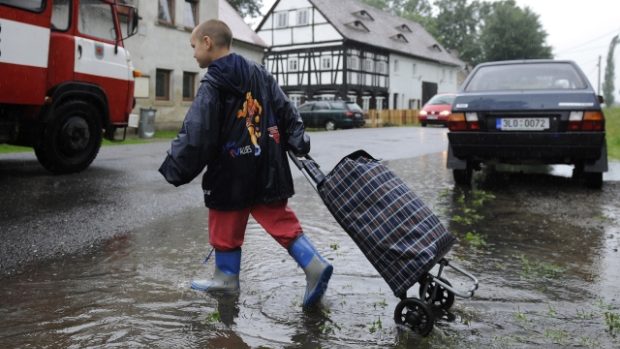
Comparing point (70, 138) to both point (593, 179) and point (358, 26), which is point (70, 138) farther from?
point (358, 26)

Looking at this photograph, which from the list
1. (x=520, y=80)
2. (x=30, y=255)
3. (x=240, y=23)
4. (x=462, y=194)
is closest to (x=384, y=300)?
(x=30, y=255)

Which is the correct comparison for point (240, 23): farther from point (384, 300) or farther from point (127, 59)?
point (384, 300)

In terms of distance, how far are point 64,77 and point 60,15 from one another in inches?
32.2

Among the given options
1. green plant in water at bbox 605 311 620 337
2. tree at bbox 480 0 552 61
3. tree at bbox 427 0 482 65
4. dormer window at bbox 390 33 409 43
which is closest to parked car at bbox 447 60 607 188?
green plant in water at bbox 605 311 620 337

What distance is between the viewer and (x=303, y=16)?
45812 millimetres

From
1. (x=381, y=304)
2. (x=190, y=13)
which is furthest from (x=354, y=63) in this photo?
(x=381, y=304)

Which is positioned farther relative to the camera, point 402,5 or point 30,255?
point 402,5

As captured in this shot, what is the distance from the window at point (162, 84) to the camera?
23.7 metres

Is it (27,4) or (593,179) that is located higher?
(27,4)

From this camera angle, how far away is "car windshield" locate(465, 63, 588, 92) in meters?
7.43

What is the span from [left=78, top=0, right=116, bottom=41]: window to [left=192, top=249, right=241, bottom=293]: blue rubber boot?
6.18 m

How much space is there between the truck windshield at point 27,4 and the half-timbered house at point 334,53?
121ft

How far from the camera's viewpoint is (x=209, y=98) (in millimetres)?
3080

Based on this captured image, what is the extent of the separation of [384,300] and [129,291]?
56.1 inches
